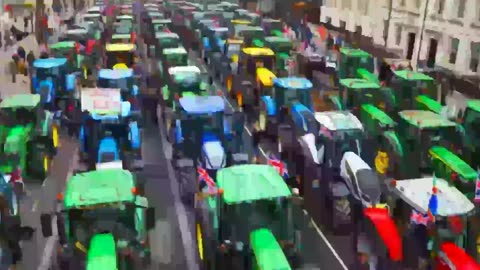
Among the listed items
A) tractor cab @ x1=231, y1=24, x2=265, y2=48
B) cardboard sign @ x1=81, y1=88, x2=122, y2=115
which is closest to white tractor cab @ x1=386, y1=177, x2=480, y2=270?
cardboard sign @ x1=81, y1=88, x2=122, y2=115

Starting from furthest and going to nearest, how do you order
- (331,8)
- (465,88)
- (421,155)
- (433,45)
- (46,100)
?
(331,8) → (433,45) → (465,88) → (46,100) → (421,155)

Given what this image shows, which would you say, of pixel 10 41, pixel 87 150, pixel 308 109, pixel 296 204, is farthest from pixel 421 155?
pixel 10 41

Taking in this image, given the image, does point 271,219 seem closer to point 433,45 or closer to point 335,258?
point 335,258

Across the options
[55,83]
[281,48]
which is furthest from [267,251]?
[281,48]

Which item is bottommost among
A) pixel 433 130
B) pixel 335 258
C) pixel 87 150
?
pixel 335 258

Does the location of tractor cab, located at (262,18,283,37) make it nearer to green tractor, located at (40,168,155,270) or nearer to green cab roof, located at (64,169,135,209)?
green cab roof, located at (64,169,135,209)

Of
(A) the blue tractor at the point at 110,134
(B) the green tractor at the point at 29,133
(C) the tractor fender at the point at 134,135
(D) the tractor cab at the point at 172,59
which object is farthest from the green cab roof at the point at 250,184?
(D) the tractor cab at the point at 172,59

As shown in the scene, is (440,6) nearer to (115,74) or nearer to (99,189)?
(115,74)
